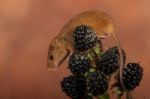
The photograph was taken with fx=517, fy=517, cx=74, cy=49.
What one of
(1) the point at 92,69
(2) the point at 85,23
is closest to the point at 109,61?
(1) the point at 92,69

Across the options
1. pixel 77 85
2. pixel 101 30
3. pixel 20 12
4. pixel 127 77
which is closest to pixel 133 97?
pixel 127 77

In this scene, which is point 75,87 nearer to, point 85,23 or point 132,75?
point 132,75

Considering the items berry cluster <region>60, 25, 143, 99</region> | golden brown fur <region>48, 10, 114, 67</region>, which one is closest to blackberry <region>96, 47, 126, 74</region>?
berry cluster <region>60, 25, 143, 99</region>

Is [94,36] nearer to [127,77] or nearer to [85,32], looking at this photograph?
[85,32]

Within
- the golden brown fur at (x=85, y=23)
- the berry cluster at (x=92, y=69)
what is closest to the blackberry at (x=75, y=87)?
the berry cluster at (x=92, y=69)

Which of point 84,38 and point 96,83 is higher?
point 84,38

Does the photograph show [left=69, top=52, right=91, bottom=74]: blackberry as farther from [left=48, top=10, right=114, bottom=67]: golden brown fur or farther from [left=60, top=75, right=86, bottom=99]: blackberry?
[left=48, top=10, right=114, bottom=67]: golden brown fur
